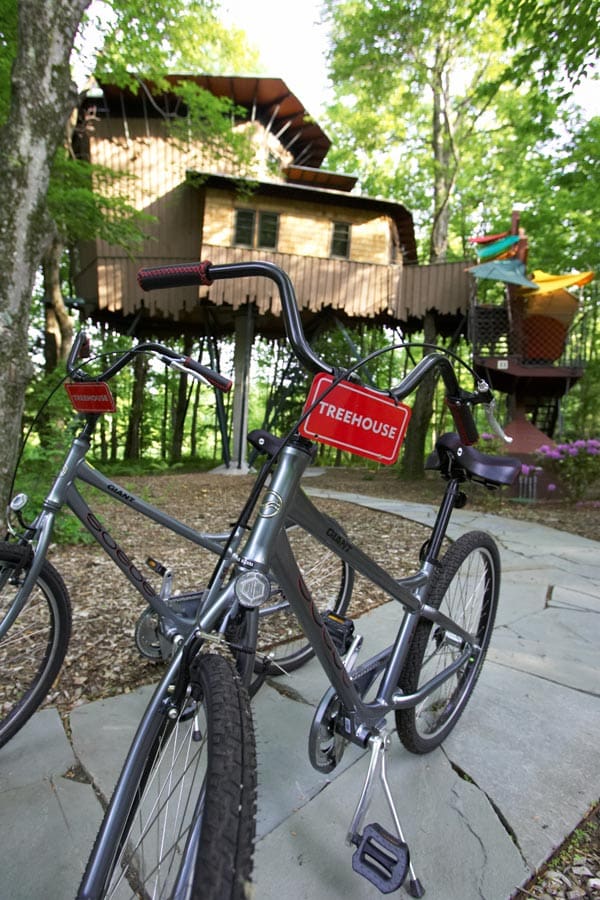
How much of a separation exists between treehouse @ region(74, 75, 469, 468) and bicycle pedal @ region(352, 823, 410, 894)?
11.9 m

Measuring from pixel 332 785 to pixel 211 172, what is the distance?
13193 mm

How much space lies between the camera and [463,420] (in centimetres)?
159

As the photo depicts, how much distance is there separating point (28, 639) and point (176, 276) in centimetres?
173

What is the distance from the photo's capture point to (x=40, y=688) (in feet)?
5.65

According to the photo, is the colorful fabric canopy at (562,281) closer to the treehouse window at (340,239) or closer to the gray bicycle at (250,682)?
the treehouse window at (340,239)

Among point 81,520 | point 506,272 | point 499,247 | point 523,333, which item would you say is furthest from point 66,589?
point 499,247

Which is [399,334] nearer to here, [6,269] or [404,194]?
[404,194]

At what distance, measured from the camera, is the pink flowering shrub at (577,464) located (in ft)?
24.6

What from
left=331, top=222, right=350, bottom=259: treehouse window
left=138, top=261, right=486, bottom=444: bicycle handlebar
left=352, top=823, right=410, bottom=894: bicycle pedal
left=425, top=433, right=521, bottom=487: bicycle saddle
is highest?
left=331, top=222, right=350, bottom=259: treehouse window

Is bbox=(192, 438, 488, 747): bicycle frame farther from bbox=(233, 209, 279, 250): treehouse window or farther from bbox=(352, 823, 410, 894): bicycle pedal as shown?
bbox=(233, 209, 279, 250): treehouse window

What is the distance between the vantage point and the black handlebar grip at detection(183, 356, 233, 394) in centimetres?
142

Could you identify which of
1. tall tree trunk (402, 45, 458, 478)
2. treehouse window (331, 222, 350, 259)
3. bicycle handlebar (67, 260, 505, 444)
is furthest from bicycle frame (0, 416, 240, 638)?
treehouse window (331, 222, 350, 259)

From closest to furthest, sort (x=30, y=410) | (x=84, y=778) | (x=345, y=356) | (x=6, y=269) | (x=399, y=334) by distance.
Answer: (x=84, y=778)
(x=6, y=269)
(x=30, y=410)
(x=399, y=334)
(x=345, y=356)

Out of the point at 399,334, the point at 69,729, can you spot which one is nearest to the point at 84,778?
the point at 69,729
